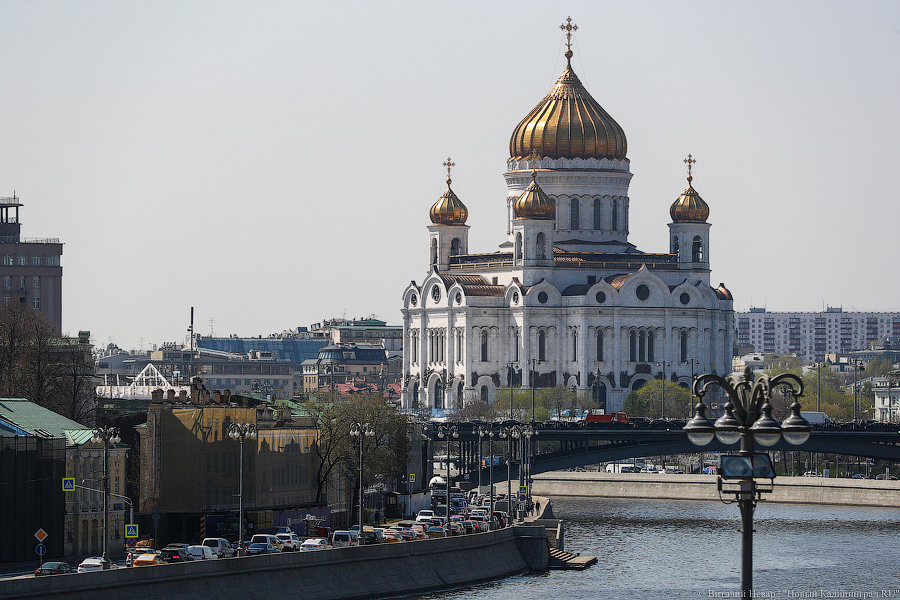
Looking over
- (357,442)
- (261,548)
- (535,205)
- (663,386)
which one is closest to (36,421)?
(261,548)

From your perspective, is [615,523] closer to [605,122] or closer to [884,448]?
[884,448]

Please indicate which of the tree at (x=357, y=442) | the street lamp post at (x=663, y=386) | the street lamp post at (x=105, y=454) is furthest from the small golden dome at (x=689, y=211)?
the street lamp post at (x=105, y=454)

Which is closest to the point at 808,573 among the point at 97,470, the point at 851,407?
the point at 97,470

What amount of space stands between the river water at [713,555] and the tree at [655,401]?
1278 inches

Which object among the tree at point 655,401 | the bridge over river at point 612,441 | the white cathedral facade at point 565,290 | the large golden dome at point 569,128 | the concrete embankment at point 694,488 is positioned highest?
the large golden dome at point 569,128

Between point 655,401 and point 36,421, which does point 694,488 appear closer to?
point 655,401

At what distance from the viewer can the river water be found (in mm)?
63219

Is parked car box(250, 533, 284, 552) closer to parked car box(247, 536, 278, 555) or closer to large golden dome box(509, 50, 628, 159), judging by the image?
parked car box(247, 536, 278, 555)

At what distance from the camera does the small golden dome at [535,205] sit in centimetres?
14550

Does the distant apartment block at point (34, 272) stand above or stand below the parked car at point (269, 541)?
above

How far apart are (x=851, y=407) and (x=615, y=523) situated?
62.7 m

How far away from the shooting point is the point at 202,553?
5525 centimetres

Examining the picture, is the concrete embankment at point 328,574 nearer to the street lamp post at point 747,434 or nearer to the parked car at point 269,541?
the parked car at point 269,541

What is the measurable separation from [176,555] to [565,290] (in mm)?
95978
